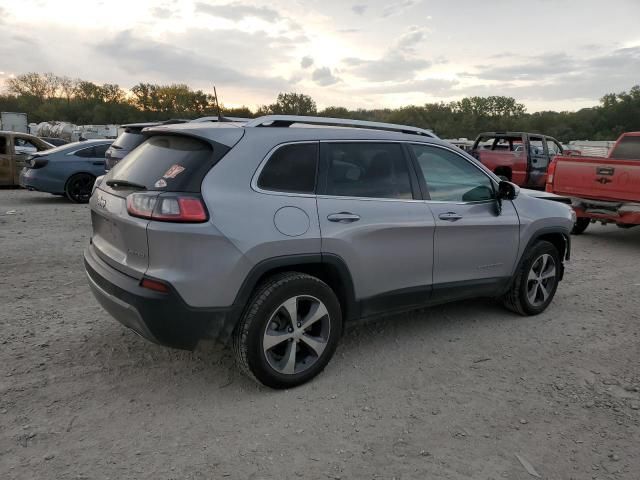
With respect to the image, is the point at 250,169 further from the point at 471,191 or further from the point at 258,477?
the point at 471,191

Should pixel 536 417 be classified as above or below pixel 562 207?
below

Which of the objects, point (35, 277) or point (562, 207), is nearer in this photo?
point (562, 207)

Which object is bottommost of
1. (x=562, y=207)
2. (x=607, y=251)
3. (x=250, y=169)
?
(x=607, y=251)

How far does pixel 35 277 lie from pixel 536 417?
5.12 m

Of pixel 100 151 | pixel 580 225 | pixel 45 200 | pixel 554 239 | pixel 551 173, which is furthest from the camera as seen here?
pixel 45 200

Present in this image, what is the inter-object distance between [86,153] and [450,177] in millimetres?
9818

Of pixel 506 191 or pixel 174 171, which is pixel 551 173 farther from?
pixel 174 171

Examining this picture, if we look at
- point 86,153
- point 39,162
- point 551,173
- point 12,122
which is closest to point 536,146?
point 551,173

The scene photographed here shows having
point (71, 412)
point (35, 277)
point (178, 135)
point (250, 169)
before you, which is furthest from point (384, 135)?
point (35, 277)

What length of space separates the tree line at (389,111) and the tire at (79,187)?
5837 centimetres

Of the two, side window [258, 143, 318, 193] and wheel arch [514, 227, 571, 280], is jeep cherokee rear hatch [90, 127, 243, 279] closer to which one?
side window [258, 143, 318, 193]

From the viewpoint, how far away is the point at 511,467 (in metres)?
2.62

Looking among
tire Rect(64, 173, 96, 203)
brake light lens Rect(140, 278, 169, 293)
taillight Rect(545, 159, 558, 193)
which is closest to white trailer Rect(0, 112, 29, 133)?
tire Rect(64, 173, 96, 203)

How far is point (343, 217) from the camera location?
133 inches
